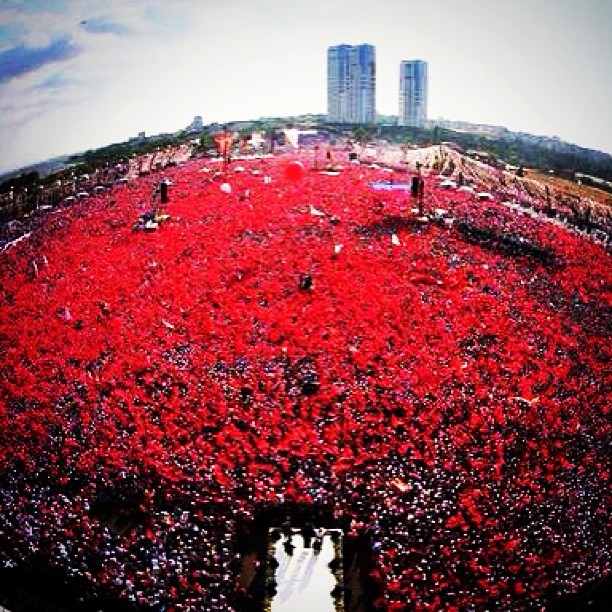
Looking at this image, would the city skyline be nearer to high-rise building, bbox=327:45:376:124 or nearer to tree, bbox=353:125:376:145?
high-rise building, bbox=327:45:376:124

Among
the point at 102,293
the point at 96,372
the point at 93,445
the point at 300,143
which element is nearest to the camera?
the point at 93,445

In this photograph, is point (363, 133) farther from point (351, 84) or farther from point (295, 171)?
point (295, 171)

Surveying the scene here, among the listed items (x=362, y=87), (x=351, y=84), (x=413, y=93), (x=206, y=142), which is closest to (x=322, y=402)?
(x=413, y=93)

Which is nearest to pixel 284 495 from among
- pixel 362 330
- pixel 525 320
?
pixel 362 330

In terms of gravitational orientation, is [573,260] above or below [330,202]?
below

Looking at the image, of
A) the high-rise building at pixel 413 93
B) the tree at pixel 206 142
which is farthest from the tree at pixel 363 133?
the tree at pixel 206 142

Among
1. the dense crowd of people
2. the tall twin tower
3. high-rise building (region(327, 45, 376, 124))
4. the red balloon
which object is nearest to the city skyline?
the tall twin tower

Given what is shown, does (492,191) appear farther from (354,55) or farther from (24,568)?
(24,568)
